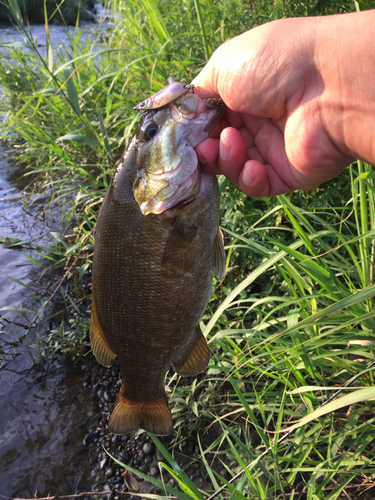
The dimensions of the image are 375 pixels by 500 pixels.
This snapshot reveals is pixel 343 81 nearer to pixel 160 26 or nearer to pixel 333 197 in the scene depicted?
pixel 333 197

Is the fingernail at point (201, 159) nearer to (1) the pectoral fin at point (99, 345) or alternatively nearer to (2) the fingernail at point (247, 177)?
(2) the fingernail at point (247, 177)

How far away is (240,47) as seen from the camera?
5.59 feet

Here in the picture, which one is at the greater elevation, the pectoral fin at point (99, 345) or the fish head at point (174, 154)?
the fish head at point (174, 154)

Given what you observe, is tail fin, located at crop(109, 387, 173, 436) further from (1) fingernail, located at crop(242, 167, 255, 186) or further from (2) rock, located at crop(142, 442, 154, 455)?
(1) fingernail, located at crop(242, 167, 255, 186)

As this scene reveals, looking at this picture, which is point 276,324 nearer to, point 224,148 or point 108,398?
point 224,148

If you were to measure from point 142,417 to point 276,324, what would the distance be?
932 millimetres

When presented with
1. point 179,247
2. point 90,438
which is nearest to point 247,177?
point 179,247

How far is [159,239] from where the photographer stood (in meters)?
1.69

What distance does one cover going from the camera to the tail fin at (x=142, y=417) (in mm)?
1979

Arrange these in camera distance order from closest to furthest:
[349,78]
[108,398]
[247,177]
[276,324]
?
[349,78] < [247,177] < [276,324] < [108,398]

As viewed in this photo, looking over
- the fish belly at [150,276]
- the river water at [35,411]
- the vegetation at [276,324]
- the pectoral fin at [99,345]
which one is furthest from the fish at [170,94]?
the river water at [35,411]

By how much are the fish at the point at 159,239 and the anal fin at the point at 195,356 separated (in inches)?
3.2

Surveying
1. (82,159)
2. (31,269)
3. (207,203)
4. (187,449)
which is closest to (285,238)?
(207,203)

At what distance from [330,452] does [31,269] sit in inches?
142
